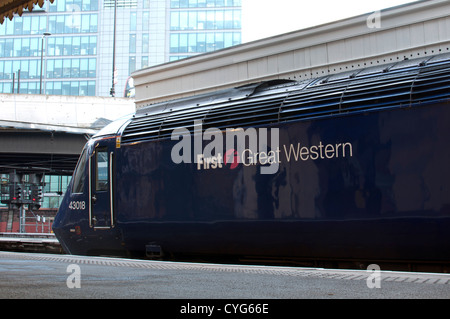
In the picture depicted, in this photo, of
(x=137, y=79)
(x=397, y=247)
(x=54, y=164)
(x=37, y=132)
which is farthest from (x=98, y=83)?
(x=397, y=247)

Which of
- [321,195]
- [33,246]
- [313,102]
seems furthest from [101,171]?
[33,246]

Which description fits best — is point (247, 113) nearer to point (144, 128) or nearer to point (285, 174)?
point (285, 174)

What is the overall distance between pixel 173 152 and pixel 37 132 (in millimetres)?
25072

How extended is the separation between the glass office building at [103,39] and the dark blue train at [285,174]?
237ft

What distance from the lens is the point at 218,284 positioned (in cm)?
525

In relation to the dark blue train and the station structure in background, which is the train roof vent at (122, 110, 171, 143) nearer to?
the dark blue train

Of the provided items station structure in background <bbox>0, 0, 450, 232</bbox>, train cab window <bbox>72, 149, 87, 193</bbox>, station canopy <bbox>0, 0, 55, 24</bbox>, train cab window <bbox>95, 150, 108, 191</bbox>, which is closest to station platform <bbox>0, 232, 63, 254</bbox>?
station structure in background <bbox>0, 0, 450, 232</bbox>

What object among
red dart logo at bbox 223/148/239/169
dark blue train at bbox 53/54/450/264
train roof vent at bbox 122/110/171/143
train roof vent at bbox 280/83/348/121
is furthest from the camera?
train roof vent at bbox 122/110/171/143

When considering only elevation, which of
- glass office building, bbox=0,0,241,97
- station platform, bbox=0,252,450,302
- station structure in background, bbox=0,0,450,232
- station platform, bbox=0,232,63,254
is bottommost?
station platform, bbox=0,232,63,254

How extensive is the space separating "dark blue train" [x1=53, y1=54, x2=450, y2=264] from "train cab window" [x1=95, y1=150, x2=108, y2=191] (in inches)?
0.9

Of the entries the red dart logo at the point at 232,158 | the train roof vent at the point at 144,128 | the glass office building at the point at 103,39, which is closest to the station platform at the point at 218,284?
the red dart logo at the point at 232,158

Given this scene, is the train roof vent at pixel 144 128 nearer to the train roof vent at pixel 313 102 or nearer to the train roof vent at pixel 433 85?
the train roof vent at pixel 313 102

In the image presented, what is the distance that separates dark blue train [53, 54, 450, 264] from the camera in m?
7.19
